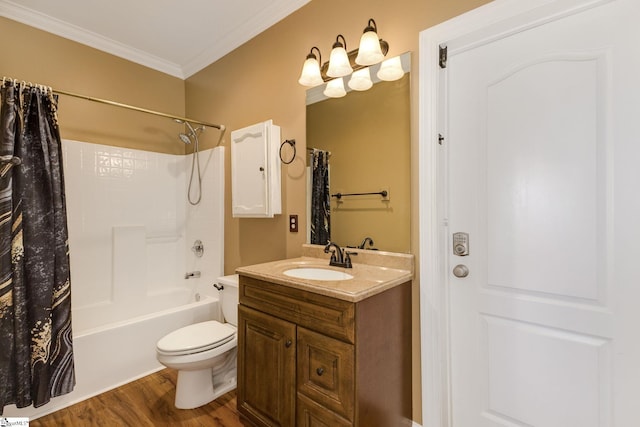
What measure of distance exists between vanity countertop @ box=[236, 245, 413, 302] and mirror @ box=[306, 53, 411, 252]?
0.22 ft

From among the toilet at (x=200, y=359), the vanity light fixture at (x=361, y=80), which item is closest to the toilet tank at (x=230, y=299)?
the toilet at (x=200, y=359)

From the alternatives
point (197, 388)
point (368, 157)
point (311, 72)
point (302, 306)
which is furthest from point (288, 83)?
point (197, 388)

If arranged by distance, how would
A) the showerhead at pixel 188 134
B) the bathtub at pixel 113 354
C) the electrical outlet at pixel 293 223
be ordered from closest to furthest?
the bathtub at pixel 113 354 → the electrical outlet at pixel 293 223 → the showerhead at pixel 188 134

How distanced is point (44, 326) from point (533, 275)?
8.32 feet

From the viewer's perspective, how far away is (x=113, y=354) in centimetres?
203

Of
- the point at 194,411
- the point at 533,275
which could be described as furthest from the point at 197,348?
the point at 533,275

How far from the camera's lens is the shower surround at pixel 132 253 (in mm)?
2057

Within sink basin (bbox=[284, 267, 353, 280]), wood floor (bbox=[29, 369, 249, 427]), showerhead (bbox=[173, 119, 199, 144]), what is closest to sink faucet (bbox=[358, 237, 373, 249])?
sink basin (bbox=[284, 267, 353, 280])

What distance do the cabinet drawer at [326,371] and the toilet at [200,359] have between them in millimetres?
729

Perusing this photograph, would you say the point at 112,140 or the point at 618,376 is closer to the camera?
the point at 618,376

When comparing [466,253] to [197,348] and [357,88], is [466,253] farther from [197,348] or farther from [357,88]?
[197,348]

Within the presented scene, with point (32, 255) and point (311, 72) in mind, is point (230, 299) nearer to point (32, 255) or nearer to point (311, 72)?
point (32, 255)

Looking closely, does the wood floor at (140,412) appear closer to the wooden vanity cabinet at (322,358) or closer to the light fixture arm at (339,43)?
the wooden vanity cabinet at (322,358)

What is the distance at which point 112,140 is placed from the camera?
2.64 meters
